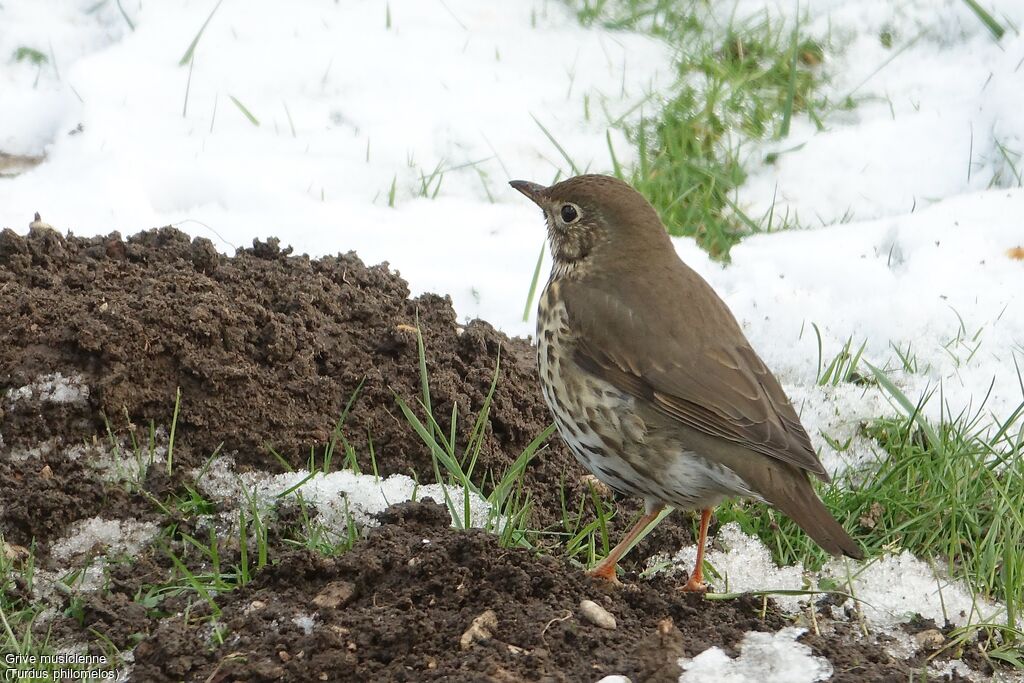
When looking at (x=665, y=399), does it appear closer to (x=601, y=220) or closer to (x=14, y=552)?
(x=601, y=220)

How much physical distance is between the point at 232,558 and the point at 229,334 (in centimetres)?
91

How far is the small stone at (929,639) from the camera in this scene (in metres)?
3.77

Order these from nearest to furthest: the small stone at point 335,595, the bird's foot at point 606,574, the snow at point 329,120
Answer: the small stone at point 335,595 → the bird's foot at point 606,574 → the snow at point 329,120

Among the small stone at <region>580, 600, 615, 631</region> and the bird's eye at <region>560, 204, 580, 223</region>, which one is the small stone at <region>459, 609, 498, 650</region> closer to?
the small stone at <region>580, 600, 615, 631</region>

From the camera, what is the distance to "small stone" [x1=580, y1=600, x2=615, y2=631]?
3457mm

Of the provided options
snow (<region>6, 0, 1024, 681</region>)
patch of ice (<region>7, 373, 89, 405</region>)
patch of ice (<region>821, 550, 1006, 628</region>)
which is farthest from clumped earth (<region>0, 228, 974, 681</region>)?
snow (<region>6, 0, 1024, 681</region>)

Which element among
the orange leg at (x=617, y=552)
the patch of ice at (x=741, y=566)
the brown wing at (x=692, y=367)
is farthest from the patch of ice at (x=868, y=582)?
the brown wing at (x=692, y=367)

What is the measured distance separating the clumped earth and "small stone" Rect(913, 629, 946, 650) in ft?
0.56

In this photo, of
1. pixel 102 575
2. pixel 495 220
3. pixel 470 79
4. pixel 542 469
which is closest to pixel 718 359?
pixel 542 469

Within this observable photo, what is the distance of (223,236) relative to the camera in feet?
18.6

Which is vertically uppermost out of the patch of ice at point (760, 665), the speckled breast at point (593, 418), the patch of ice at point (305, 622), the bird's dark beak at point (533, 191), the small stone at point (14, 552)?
the bird's dark beak at point (533, 191)

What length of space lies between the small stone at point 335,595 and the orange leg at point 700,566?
1.03 meters

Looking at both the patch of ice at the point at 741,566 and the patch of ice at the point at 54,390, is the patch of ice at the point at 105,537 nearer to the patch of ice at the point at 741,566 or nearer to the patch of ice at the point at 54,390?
the patch of ice at the point at 54,390

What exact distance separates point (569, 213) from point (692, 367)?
0.81 meters
